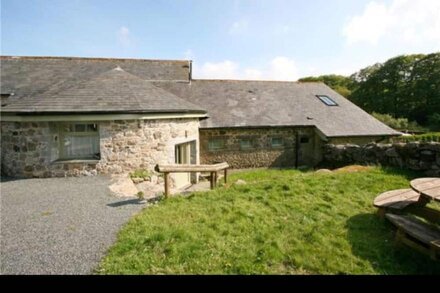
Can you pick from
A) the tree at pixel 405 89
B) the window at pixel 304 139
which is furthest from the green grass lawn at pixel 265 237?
the tree at pixel 405 89

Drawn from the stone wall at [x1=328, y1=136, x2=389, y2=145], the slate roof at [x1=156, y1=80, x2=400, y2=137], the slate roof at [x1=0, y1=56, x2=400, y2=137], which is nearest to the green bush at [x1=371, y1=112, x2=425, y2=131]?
the slate roof at [x1=0, y1=56, x2=400, y2=137]

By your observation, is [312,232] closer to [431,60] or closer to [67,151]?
[67,151]

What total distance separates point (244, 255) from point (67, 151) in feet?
26.7

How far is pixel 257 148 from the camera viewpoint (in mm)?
15633

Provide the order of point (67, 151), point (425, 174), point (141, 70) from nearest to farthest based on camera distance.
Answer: point (425, 174)
point (67, 151)
point (141, 70)

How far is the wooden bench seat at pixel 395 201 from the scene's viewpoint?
5.43 meters

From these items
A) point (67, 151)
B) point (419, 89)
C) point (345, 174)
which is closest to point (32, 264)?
point (67, 151)

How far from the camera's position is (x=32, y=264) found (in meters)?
3.99

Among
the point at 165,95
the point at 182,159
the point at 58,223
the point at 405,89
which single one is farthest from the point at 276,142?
the point at 405,89

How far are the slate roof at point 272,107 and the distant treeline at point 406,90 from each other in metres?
20.3

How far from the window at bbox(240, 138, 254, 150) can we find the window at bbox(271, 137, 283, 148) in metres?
1.27

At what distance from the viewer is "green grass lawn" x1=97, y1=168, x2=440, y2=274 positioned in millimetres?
4004

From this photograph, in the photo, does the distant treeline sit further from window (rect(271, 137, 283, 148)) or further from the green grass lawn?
the green grass lawn

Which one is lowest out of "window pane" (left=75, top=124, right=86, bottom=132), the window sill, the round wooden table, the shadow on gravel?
the shadow on gravel
